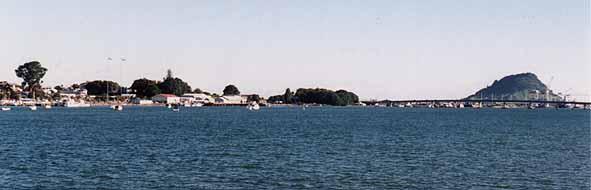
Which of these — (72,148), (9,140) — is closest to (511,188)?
(72,148)

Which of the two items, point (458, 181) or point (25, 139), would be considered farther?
point (25, 139)

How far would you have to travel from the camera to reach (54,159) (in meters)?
46.9

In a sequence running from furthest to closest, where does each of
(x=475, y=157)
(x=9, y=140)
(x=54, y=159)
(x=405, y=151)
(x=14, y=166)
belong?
(x=9, y=140) → (x=405, y=151) → (x=475, y=157) → (x=54, y=159) → (x=14, y=166)

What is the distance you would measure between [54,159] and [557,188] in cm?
2825

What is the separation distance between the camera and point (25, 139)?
215 ft

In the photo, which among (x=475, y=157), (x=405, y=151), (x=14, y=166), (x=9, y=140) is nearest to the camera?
(x=14, y=166)

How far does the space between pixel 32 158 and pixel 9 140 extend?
1880cm

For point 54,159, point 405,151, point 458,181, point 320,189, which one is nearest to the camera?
point 320,189

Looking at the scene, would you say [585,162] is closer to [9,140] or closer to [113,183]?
[113,183]

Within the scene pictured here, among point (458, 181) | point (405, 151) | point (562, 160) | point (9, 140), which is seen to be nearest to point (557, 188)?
point (458, 181)

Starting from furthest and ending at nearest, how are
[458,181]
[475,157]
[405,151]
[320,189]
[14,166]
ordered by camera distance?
[405,151] → [475,157] → [14,166] → [458,181] → [320,189]

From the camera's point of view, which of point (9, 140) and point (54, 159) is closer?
point (54, 159)

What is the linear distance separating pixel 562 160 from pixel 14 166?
32.1 metres

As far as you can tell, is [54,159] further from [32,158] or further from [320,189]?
[320,189]
